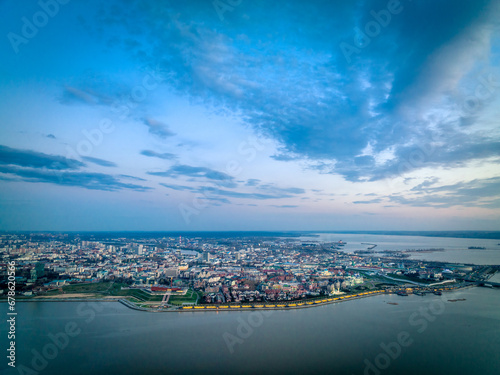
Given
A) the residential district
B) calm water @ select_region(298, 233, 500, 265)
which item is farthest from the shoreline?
calm water @ select_region(298, 233, 500, 265)

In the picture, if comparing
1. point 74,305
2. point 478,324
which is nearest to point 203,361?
point 74,305

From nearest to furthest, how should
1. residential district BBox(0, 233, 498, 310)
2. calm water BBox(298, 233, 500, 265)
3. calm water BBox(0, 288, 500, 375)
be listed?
calm water BBox(0, 288, 500, 375), residential district BBox(0, 233, 498, 310), calm water BBox(298, 233, 500, 265)

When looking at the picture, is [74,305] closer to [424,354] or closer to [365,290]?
[424,354]

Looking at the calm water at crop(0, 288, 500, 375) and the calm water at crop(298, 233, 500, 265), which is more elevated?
the calm water at crop(298, 233, 500, 265)

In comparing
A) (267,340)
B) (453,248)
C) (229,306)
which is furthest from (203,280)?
(453,248)

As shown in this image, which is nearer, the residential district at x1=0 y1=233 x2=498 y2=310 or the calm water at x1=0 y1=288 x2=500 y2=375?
the calm water at x1=0 y1=288 x2=500 y2=375

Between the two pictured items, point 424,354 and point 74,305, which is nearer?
point 424,354

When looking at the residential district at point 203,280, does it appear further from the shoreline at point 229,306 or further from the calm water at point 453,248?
the calm water at point 453,248

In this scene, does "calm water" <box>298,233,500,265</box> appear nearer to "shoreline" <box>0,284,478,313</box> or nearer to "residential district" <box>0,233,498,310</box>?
"residential district" <box>0,233,498,310</box>
